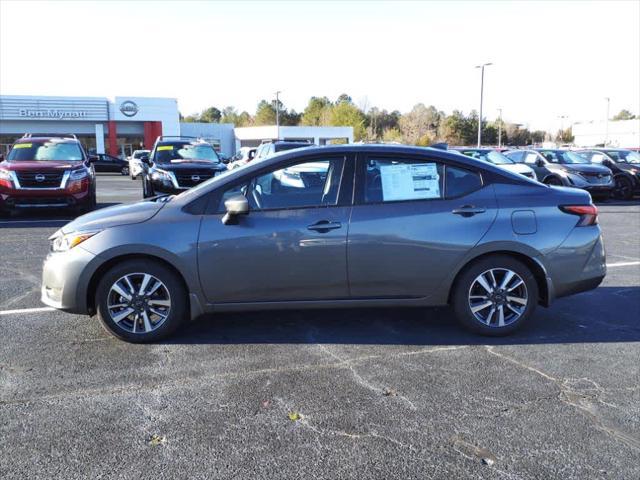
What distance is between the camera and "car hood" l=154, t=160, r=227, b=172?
13133mm

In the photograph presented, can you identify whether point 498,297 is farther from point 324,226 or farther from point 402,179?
point 324,226

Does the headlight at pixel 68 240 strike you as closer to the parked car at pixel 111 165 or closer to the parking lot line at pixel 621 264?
the parking lot line at pixel 621 264

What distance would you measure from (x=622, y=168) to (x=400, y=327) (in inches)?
669

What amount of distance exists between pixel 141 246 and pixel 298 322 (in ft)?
5.41

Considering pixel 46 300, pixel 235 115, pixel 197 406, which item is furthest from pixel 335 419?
pixel 235 115

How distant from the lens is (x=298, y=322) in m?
5.35

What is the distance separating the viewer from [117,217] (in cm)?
474

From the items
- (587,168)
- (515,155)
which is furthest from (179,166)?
(587,168)

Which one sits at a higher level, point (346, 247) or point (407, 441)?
point (346, 247)

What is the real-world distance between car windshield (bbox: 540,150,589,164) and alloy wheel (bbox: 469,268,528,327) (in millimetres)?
15359

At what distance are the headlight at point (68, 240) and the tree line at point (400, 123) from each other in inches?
1464

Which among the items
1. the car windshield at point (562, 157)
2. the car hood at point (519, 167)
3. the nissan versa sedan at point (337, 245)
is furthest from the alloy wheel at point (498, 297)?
the car windshield at point (562, 157)

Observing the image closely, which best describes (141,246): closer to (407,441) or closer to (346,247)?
(346,247)

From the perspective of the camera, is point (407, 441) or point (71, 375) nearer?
point (407, 441)
